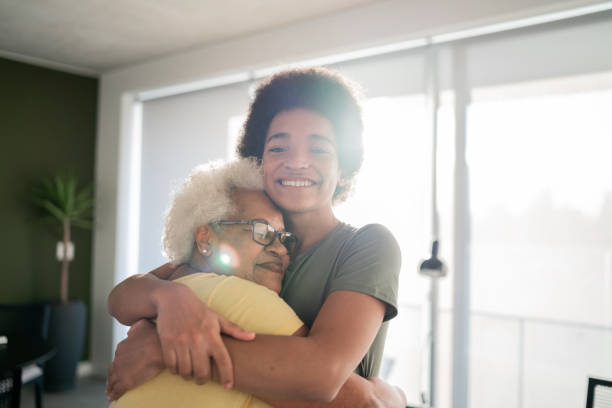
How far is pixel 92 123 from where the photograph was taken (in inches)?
205

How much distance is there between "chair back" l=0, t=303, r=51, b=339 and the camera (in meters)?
4.05

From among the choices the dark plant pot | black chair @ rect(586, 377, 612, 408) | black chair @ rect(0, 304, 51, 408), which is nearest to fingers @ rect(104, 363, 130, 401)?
black chair @ rect(586, 377, 612, 408)

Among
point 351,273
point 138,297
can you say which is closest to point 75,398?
point 138,297

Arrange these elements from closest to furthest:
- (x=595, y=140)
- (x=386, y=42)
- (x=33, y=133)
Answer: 1. (x=595, y=140)
2. (x=386, y=42)
3. (x=33, y=133)

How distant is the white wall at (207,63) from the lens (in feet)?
10.0

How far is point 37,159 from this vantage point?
15.7 ft

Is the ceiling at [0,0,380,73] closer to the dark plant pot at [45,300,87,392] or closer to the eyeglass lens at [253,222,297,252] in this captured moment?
the dark plant pot at [45,300,87,392]

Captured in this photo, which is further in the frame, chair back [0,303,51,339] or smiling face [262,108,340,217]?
chair back [0,303,51,339]

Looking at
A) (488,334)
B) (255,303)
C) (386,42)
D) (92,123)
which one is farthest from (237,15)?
(255,303)

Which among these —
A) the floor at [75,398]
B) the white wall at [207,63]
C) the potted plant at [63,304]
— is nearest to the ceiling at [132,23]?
the white wall at [207,63]

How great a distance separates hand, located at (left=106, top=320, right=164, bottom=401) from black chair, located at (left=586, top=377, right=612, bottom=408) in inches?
68.1

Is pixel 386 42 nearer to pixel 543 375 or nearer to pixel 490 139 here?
pixel 490 139

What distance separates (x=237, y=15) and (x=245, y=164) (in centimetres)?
278

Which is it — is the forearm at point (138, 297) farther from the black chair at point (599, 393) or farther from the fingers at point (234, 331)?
the black chair at point (599, 393)
